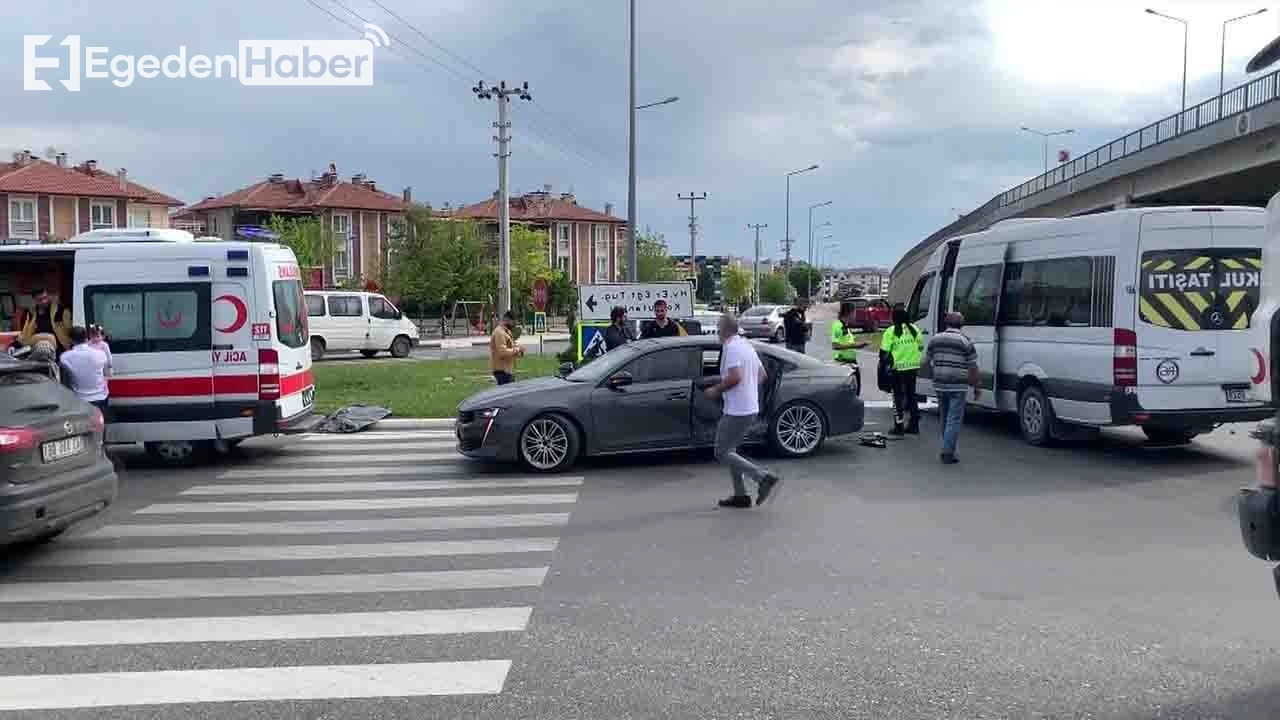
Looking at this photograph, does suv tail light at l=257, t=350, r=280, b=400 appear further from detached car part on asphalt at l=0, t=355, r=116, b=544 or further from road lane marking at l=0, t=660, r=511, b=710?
road lane marking at l=0, t=660, r=511, b=710

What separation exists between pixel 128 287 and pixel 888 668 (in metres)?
9.89

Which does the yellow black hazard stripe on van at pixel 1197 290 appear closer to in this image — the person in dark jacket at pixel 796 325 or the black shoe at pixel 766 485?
Result: the black shoe at pixel 766 485

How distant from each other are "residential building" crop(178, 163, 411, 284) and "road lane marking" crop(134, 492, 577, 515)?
244 ft

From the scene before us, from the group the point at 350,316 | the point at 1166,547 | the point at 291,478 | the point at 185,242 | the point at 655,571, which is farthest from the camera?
the point at 350,316

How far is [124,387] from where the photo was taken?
1191 cm

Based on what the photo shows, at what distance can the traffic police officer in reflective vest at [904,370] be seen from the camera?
14117mm

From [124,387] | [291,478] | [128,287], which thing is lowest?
[291,478]

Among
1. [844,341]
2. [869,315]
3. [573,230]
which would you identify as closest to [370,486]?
[844,341]

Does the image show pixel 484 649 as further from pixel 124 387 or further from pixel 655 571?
pixel 124 387

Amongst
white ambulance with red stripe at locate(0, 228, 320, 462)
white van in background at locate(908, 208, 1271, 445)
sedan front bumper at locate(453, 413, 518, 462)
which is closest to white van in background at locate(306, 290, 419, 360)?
white ambulance with red stripe at locate(0, 228, 320, 462)

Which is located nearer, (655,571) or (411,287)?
(655,571)

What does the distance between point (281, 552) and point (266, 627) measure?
1973mm

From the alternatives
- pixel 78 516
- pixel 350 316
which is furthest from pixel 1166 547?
pixel 350 316

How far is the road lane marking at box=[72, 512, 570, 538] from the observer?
8.64 meters
